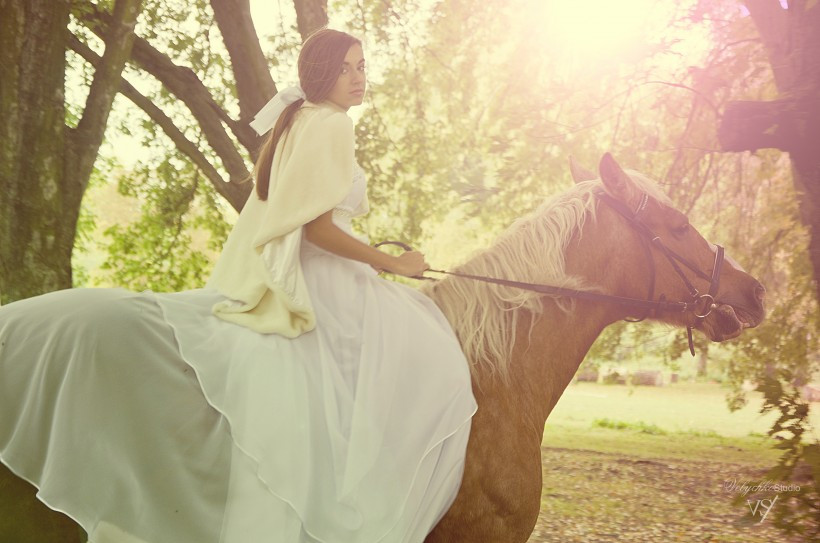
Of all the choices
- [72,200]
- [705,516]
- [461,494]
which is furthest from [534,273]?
[705,516]

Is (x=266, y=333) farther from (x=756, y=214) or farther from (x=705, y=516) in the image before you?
(x=756, y=214)

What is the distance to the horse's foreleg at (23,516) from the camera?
2566 mm

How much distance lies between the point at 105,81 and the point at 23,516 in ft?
16.5

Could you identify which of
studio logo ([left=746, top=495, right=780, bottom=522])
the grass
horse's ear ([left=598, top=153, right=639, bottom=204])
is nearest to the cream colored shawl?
horse's ear ([left=598, top=153, right=639, bottom=204])

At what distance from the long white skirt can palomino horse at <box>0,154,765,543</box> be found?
1.38 feet

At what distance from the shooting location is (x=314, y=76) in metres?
3.07

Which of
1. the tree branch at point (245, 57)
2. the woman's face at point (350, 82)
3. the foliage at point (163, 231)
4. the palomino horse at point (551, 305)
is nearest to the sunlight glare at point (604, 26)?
the tree branch at point (245, 57)

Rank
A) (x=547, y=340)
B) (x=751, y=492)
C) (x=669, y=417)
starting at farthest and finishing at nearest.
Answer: (x=669, y=417) < (x=751, y=492) < (x=547, y=340)

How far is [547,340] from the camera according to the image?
3.58 metres

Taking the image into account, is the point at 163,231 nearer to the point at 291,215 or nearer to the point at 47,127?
the point at 47,127

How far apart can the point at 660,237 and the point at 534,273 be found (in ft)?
2.47

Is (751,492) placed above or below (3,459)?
below

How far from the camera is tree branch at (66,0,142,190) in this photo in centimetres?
652

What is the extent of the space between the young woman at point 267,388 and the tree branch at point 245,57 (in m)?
4.51
